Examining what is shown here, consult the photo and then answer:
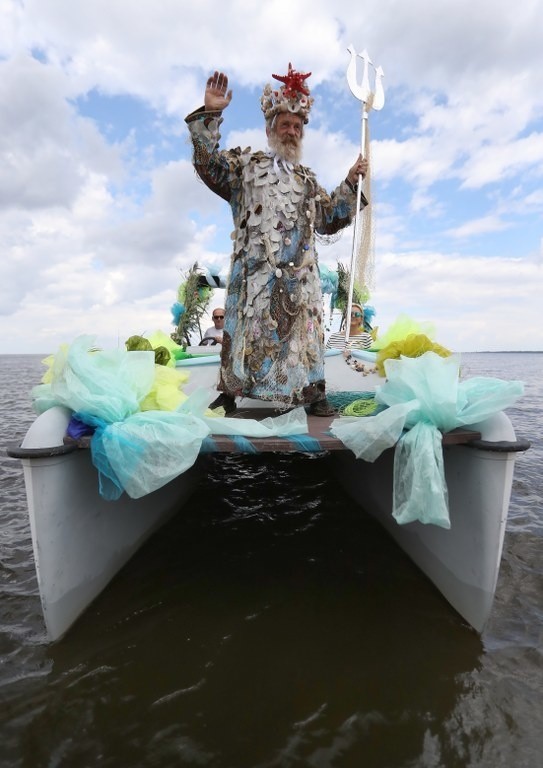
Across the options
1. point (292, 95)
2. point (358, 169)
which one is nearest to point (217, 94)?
point (292, 95)

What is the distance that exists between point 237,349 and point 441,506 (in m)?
1.61

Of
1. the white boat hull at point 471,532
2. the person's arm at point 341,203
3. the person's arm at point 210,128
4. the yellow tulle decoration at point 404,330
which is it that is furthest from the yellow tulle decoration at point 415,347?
the person's arm at point 210,128

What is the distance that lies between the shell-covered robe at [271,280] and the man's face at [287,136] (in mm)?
97

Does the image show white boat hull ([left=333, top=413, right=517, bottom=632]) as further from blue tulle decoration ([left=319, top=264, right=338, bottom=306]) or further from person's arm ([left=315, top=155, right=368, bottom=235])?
blue tulle decoration ([left=319, top=264, right=338, bottom=306])

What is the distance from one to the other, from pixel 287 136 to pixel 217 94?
1.66 ft

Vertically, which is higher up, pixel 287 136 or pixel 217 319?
pixel 287 136

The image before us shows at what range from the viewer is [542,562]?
328cm

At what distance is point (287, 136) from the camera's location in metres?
3.10

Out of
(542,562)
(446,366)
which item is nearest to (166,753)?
(446,366)

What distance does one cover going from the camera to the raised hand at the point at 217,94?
281 centimetres

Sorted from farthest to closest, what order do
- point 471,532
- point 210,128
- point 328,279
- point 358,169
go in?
point 328,279
point 358,169
point 210,128
point 471,532

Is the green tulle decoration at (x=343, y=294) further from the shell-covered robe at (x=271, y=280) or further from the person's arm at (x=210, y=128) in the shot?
the person's arm at (x=210, y=128)

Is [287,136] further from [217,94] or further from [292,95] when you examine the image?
[217,94]

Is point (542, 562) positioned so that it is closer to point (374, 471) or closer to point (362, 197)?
point (374, 471)
